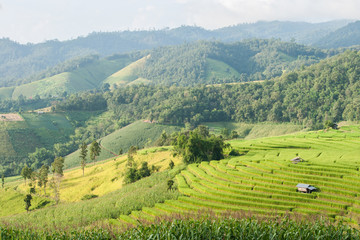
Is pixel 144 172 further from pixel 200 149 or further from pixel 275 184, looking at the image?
pixel 275 184

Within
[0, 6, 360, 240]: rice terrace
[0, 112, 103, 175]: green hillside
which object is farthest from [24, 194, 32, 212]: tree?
[0, 112, 103, 175]: green hillside

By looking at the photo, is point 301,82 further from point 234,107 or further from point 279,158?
point 279,158

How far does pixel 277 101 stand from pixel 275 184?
121318 millimetres

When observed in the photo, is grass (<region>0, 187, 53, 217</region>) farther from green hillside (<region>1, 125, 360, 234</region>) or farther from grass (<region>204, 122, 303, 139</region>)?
grass (<region>204, 122, 303, 139</region>)

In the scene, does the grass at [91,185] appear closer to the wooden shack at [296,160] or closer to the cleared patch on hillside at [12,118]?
the wooden shack at [296,160]

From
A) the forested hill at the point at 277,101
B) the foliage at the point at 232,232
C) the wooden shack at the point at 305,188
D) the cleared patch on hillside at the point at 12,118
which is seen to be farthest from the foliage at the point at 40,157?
the wooden shack at the point at 305,188

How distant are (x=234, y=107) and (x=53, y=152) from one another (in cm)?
9199

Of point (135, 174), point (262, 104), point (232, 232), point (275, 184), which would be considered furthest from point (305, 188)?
point (262, 104)

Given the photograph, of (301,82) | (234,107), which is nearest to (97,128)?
(234,107)

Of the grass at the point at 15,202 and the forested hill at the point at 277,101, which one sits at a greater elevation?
the forested hill at the point at 277,101

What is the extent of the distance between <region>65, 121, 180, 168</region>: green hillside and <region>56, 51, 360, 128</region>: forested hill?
286 inches

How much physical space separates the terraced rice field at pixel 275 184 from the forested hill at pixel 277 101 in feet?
254

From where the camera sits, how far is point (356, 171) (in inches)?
1999

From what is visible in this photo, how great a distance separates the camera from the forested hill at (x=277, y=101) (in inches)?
5822
